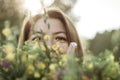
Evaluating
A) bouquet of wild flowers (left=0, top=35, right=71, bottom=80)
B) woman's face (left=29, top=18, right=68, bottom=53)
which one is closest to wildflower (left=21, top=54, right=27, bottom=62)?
bouquet of wild flowers (left=0, top=35, right=71, bottom=80)

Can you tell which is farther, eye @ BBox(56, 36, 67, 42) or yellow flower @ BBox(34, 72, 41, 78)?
eye @ BBox(56, 36, 67, 42)

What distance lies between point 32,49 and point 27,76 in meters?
0.10

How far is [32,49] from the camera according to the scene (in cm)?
104

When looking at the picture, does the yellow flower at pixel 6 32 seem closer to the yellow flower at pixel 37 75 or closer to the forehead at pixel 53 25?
the yellow flower at pixel 37 75

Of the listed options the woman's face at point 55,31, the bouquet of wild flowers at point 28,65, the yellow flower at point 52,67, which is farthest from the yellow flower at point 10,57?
the woman's face at point 55,31

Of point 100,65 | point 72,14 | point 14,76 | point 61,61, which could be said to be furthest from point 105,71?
point 72,14

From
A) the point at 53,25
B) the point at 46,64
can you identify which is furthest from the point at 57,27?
the point at 46,64

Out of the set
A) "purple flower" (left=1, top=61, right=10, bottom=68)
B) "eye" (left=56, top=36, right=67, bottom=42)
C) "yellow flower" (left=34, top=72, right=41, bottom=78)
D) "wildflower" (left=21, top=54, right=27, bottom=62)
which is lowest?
"yellow flower" (left=34, top=72, right=41, bottom=78)

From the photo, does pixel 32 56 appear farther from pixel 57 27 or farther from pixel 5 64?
pixel 57 27

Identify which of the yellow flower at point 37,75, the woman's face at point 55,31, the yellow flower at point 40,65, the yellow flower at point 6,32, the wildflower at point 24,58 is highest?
the woman's face at point 55,31

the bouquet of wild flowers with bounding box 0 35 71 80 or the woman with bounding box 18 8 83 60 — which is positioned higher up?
the woman with bounding box 18 8 83 60

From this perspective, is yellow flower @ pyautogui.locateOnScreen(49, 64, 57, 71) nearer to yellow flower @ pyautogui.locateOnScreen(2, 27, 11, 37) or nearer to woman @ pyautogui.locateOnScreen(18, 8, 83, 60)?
yellow flower @ pyautogui.locateOnScreen(2, 27, 11, 37)

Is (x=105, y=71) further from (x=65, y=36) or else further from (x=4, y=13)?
(x=4, y=13)

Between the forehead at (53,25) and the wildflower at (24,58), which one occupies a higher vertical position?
the forehead at (53,25)
